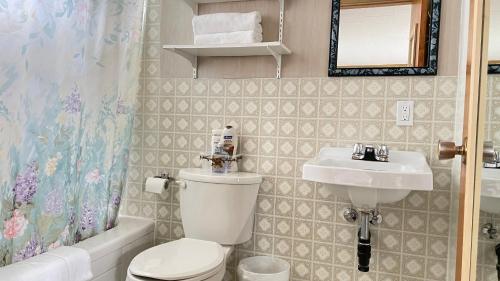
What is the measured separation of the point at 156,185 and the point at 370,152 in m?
1.06

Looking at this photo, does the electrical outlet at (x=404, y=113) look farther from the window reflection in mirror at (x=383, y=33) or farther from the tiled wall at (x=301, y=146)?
the window reflection in mirror at (x=383, y=33)

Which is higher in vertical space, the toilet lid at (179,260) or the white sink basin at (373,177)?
the white sink basin at (373,177)

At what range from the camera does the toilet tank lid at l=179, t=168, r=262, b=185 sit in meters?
1.59

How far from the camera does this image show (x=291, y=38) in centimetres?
170

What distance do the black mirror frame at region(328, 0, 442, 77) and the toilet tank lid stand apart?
2.00 ft

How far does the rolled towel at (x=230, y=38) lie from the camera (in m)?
1.61

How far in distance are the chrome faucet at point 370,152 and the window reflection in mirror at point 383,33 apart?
1.23 feet

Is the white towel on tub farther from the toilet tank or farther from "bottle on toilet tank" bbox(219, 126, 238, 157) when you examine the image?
"bottle on toilet tank" bbox(219, 126, 238, 157)

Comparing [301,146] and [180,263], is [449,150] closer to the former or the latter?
[301,146]

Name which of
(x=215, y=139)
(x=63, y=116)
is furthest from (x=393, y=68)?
(x=63, y=116)

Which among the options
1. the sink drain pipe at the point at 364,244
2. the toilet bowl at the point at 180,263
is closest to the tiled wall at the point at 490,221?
the sink drain pipe at the point at 364,244

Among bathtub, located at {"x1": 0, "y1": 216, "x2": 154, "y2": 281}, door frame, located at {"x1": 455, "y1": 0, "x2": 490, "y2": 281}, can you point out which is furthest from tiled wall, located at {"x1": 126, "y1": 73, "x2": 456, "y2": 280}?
door frame, located at {"x1": 455, "y1": 0, "x2": 490, "y2": 281}

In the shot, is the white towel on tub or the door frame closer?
the door frame

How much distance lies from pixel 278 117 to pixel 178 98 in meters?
0.57
